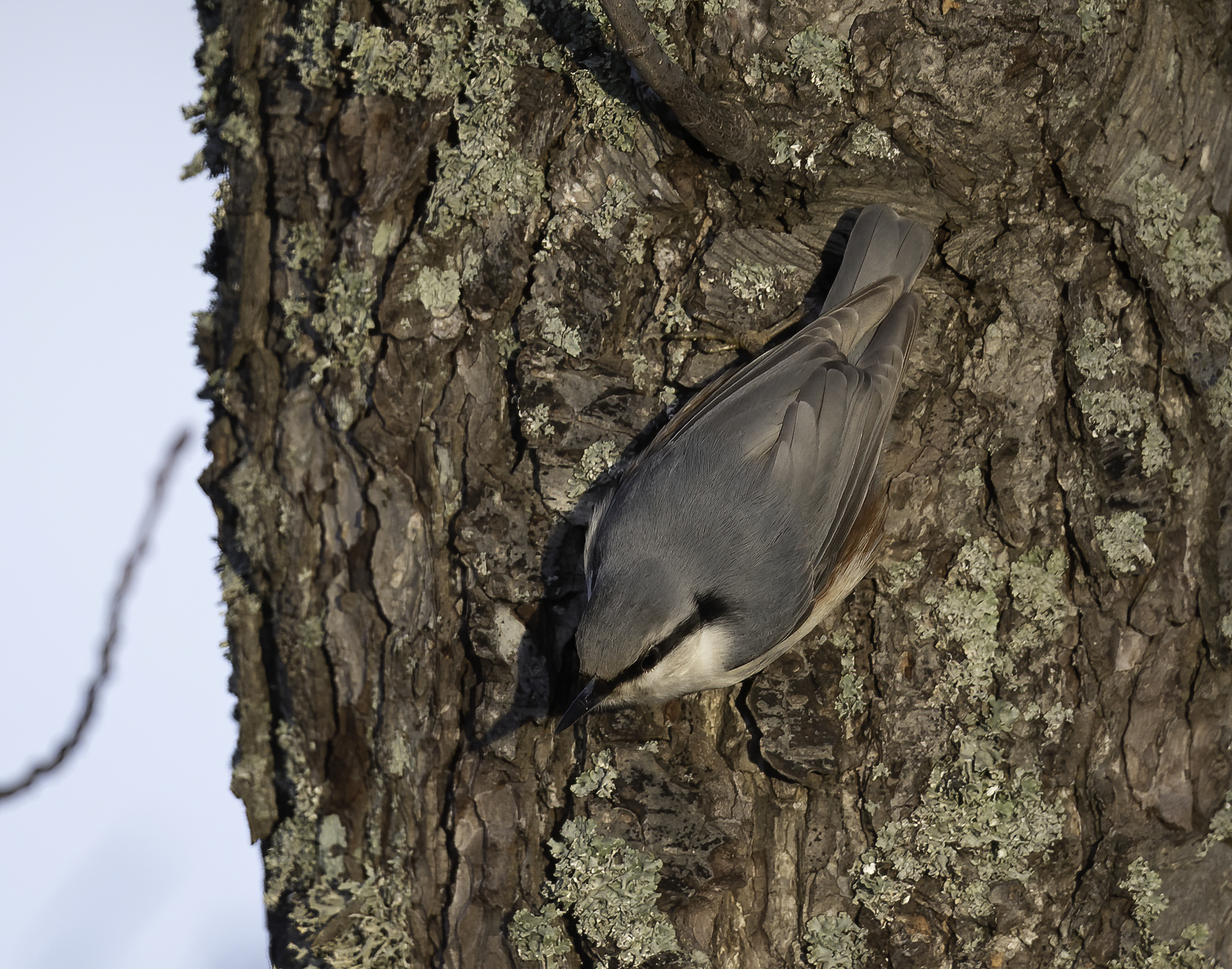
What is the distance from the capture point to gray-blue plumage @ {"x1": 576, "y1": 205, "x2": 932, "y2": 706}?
1.70 meters

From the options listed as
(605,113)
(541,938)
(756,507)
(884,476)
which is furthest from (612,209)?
(541,938)

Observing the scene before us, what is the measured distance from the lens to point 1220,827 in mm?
1753

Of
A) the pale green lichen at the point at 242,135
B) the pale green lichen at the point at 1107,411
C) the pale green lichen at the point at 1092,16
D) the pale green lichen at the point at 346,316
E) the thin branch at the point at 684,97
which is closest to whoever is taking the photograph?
the thin branch at the point at 684,97

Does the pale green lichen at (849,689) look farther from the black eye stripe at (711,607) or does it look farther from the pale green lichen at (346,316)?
the pale green lichen at (346,316)

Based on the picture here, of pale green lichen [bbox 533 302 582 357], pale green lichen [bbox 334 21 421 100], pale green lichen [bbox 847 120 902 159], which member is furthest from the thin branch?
pale green lichen [bbox 334 21 421 100]

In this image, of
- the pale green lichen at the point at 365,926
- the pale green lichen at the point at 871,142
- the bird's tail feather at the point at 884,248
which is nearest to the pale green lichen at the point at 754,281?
the bird's tail feather at the point at 884,248

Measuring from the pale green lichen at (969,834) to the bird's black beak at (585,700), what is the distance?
55cm

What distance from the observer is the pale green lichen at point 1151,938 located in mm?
1698

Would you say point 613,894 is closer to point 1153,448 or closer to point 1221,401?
point 1153,448

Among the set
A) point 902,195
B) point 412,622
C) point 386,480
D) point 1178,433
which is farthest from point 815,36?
point 412,622

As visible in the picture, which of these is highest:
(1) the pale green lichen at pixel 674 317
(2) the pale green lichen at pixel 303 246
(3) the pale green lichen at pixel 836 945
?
(2) the pale green lichen at pixel 303 246

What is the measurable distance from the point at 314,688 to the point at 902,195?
4.71 feet

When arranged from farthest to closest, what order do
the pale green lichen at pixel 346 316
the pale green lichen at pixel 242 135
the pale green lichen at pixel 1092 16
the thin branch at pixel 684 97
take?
the pale green lichen at pixel 242 135 → the pale green lichen at pixel 346 316 → the pale green lichen at pixel 1092 16 → the thin branch at pixel 684 97

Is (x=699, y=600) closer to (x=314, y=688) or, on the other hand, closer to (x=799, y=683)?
(x=799, y=683)
